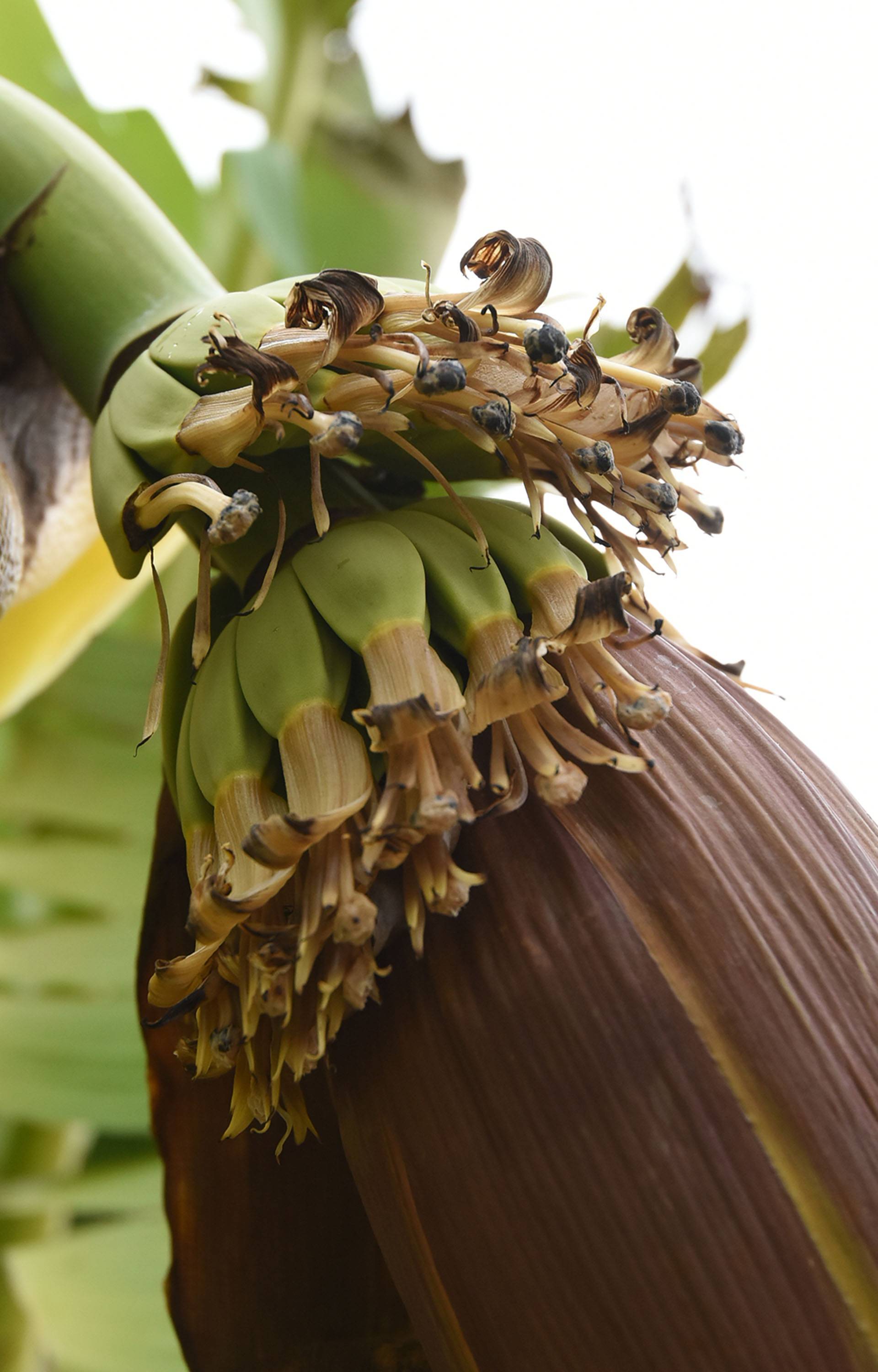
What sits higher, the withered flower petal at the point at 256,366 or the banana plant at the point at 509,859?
the withered flower petal at the point at 256,366

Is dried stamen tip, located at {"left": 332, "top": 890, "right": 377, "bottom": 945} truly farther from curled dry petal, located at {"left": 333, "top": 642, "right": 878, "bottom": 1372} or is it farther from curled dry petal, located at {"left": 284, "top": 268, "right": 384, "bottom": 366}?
curled dry petal, located at {"left": 284, "top": 268, "right": 384, "bottom": 366}

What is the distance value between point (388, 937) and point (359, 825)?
0.12ft

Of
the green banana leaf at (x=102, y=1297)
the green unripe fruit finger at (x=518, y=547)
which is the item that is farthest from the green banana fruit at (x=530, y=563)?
the green banana leaf at (x=102, y=1297)

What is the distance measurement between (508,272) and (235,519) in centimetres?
10

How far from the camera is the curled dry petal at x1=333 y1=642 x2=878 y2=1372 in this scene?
0.26 metres

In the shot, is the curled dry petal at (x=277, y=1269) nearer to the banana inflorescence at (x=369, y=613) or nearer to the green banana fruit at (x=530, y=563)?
the banana inflorescence at (x=369, y=613)

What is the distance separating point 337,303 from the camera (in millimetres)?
287

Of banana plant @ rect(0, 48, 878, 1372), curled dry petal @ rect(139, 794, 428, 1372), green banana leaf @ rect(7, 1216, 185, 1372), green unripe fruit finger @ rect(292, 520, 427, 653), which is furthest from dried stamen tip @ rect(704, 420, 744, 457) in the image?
green banana leaf @ rect(7, 1216, 185, 1372)

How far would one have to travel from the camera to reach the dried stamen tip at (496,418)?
295 millimetres

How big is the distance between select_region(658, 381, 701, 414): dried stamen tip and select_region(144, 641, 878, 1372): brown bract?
0.09 metres

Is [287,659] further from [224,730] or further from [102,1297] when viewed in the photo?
[102,1297]

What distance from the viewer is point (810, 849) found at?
30cm

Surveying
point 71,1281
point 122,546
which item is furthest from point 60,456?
→ point 71,1281

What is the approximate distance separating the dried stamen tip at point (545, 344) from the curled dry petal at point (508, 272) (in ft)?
0.05
